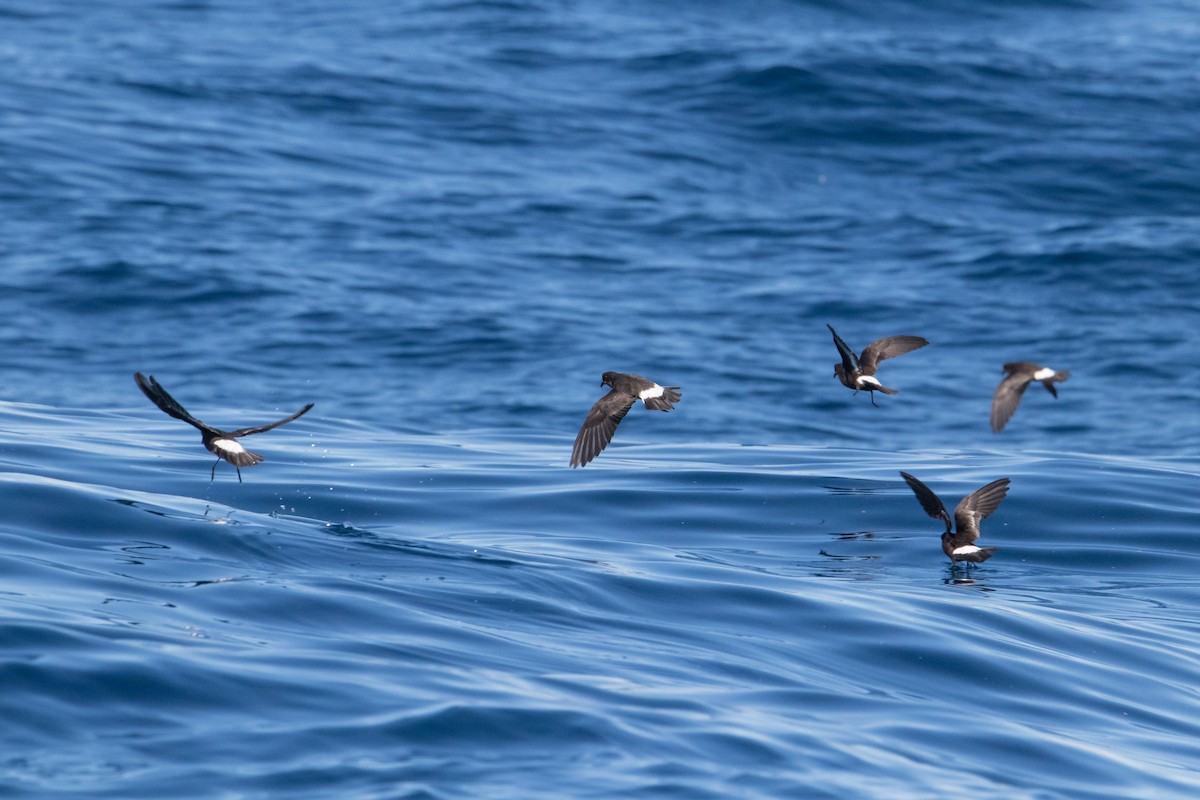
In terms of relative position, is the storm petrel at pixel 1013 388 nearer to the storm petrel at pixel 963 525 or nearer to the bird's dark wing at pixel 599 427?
the storm petrel at pixel 963 525

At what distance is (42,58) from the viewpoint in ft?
99.6

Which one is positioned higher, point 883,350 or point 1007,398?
point 1007,398

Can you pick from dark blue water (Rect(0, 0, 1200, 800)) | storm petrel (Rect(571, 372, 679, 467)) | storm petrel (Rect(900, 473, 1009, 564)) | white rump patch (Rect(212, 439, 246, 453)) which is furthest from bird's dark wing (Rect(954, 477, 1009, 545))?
white rump patch (Rect(212, 439, 246, 453))

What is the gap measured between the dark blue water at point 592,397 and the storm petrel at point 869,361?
0.99 metres

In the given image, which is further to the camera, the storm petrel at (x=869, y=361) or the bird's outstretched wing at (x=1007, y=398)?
the storm petrel at (x=869, y=361)

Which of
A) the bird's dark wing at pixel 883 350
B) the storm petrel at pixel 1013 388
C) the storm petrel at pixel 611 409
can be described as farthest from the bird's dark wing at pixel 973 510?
the storm petrel at pixel 611 409

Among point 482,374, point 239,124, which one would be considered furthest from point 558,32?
point 482,374

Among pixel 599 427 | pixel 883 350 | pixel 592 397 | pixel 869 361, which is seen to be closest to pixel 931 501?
pixel 869 361

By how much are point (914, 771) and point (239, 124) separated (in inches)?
930

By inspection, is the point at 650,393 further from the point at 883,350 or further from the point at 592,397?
the point at 592,397

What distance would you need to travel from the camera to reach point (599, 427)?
1023cm

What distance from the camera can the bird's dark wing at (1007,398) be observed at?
8.46 m

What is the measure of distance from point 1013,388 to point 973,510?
967mm

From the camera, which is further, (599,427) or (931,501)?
(599,427)
